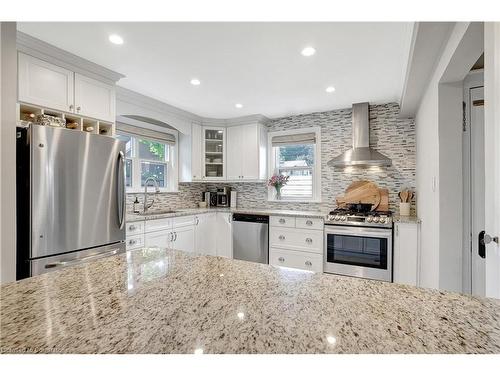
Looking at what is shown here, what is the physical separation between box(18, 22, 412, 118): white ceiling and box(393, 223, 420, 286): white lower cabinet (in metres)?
1.58

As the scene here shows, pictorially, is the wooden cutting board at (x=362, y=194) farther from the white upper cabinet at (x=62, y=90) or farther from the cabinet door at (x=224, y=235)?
the white upper cabinet at (x=62, y=90)

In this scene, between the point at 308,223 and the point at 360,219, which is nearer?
the point at 360,219

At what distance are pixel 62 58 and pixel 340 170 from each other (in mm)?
3452

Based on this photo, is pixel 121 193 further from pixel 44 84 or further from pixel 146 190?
pixel 146 190

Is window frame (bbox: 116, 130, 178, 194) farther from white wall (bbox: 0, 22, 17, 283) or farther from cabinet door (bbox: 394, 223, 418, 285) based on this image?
cabinet door (bbox: 394, 223, 418, 285)

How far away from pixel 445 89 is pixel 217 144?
3253 millimetres

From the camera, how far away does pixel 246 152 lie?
13.9ft

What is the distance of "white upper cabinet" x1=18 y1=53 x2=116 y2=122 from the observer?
6.64 feet

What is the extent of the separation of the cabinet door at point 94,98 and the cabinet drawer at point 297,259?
8.33ft

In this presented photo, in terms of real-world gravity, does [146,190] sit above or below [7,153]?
below

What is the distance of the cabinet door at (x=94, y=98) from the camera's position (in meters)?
2.37

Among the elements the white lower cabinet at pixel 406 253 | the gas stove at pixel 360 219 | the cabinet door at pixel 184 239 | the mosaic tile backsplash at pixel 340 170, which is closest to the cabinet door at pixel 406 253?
the white lower cabinet at pixel 406 253

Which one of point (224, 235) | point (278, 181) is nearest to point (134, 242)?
point (224, 235)
